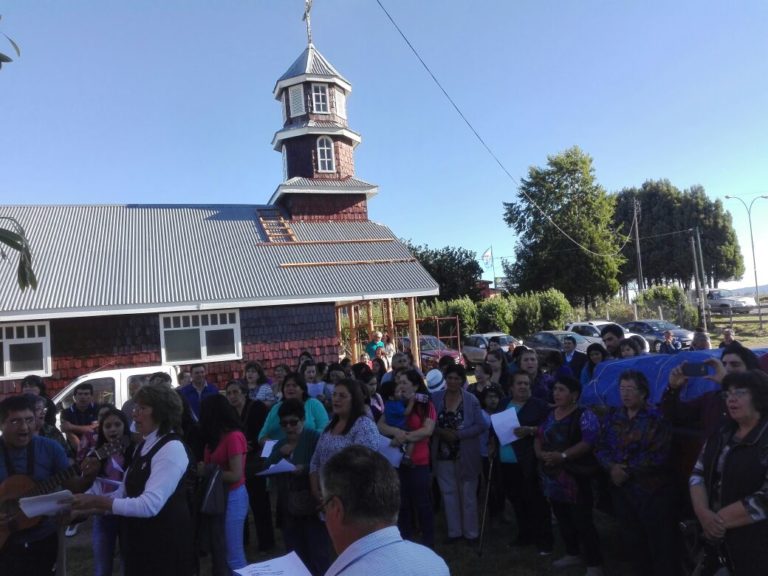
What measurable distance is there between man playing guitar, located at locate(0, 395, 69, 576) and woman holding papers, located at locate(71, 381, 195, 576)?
0.66 metres

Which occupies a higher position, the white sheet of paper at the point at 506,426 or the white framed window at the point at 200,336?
the white framed window at the point at 200,336

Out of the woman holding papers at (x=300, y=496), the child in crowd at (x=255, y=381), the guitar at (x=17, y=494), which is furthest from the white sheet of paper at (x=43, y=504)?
the child in crowd at (x=255, y=381)

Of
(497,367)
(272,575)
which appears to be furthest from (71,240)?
(272,575)

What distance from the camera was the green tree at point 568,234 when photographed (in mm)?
47875

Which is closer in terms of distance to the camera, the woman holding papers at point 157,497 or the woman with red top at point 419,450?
the woman holding papers at point 157,497

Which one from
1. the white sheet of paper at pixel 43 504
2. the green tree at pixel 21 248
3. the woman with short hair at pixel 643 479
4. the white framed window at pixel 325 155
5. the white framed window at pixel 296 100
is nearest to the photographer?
the green tree at pixel 21 248

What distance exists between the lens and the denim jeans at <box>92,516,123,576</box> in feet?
15.5

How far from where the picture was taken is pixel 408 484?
577 cm

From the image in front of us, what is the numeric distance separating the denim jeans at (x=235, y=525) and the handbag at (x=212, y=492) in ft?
0.81

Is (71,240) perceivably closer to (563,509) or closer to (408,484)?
(408,484)

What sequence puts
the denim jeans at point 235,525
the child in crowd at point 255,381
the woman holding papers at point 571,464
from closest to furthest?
1. the denim jeans at point 235,525
2. the woman holding papers at point 571,464
3. the child in crowd at point 255,381

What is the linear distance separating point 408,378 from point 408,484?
3.42 feet

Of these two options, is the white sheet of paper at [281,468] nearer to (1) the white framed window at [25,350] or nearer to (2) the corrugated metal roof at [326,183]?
(1) the white framed window at [25,350]

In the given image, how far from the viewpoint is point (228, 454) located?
436 cm
